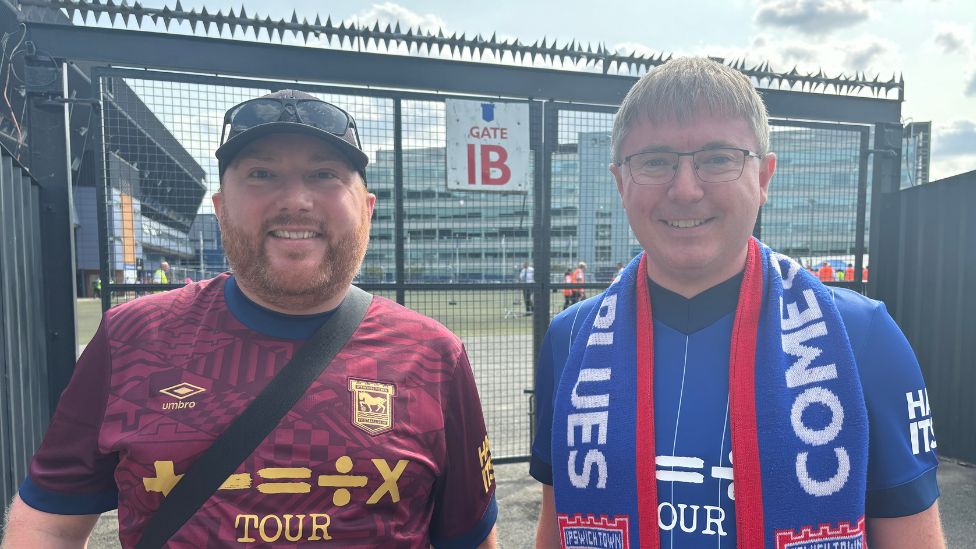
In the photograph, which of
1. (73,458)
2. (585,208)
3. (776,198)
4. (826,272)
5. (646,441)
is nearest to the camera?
(646,441)

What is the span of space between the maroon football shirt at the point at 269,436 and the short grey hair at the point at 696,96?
0.91 meters

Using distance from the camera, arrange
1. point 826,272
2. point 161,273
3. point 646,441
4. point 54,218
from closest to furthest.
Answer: point 646,441 < point 54,218 < point 161,273 < point 826,272

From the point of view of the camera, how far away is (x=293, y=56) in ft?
12.9

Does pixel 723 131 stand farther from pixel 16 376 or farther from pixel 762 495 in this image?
pixel 16 376

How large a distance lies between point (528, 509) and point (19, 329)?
3427 mm

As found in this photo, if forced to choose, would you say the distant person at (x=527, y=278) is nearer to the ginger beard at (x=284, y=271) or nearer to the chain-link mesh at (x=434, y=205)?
the chain-link mesh at (x=434, y=205)

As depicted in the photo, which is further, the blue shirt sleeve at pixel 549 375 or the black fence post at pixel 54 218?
the black fence post at pixel 54 218

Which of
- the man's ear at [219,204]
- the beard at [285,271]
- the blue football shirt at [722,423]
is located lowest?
the blue football shirt at [722,423]

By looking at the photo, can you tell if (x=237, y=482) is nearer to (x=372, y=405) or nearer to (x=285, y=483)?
(x=285, y=483)

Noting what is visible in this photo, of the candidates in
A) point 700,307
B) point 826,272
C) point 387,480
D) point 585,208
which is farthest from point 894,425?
point 826,272

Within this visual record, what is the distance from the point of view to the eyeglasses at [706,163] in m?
1.40

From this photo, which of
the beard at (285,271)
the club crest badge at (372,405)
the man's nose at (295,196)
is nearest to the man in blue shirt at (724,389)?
the club crest badge at (372,405)

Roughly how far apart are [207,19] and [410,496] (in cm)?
358

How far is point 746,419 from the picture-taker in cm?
134
